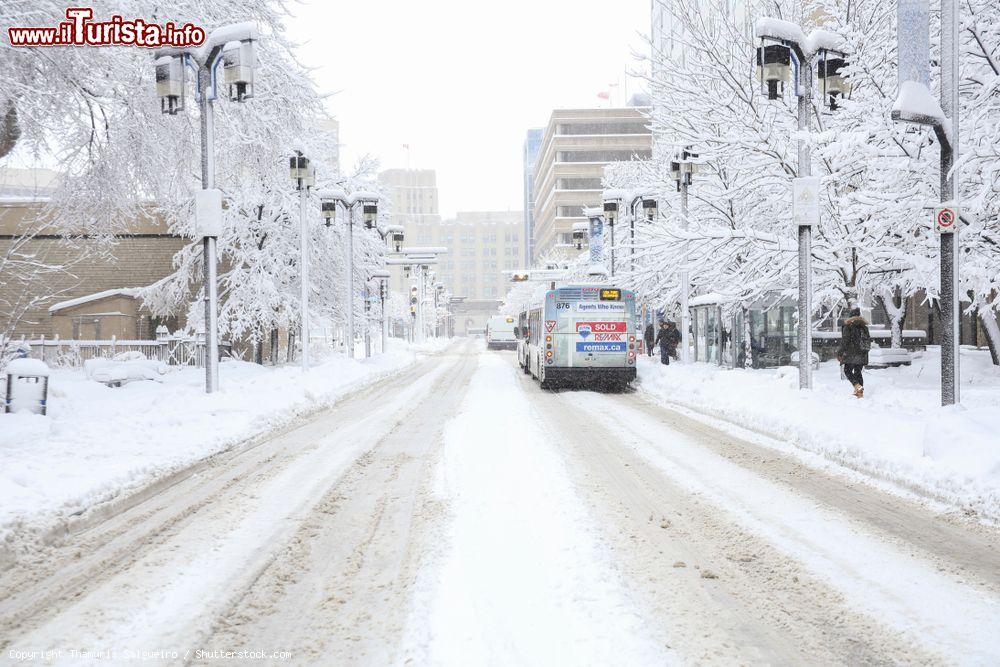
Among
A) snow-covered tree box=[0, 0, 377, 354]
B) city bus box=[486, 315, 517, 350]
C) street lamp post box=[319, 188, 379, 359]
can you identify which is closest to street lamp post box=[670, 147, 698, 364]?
snow-covered tree box=[0, 0, 377, 354]

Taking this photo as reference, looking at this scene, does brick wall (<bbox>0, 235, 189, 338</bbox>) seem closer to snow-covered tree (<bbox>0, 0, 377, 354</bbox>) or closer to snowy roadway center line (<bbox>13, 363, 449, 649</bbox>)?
snow-covered tree (<bbox>0, 0, 377, 354</bbox>)

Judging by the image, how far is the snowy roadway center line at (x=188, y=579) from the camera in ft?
12.4

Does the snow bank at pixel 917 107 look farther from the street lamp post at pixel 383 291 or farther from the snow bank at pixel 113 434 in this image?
the street lamp post at pixel 383 291

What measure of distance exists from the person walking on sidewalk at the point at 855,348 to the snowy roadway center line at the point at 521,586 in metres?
9.90

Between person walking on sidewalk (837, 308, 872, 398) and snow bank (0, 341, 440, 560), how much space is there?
11.0 meters

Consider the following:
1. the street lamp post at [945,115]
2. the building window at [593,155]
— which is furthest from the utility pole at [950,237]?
the building window at [593,155]

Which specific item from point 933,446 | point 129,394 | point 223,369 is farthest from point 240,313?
point 933,446

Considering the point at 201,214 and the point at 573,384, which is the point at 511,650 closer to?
the point at 201,214

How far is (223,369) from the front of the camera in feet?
71.1

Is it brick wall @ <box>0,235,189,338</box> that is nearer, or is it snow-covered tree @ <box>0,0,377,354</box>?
snow-covered tree @ <box>0,0,377,354</box>

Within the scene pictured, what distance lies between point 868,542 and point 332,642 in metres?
3.87

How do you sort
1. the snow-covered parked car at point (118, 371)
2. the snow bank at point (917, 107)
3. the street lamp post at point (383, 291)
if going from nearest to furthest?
1. the snow bank at point (917, 107)
2. the snow-covered parked car at point (118, 371)
3. the street lamp post at point (383, 291)

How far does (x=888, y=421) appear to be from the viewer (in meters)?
9.50

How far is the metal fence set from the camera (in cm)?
2203
